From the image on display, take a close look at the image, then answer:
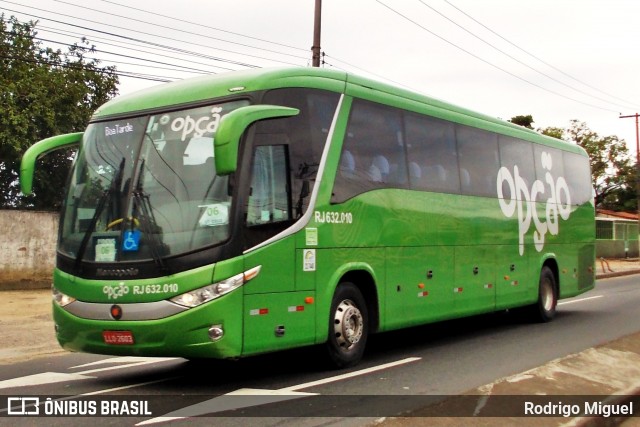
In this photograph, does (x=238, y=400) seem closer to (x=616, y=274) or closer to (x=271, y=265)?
(x=271, y=265)

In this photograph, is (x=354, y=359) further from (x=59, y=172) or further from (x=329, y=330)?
(x=59, y=172)

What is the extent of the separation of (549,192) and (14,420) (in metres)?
11.6

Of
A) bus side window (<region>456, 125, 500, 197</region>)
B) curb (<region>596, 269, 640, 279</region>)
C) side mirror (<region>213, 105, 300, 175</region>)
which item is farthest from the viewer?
curb (<region>596, 269, 640, 279</region>)

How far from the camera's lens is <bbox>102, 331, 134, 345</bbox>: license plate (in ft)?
24.1

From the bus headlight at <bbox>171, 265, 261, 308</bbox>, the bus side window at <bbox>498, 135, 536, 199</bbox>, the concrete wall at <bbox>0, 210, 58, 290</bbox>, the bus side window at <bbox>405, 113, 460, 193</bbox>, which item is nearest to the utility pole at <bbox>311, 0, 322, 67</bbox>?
the bus side window at <bbox>498, 135, 536, 199</bbox>

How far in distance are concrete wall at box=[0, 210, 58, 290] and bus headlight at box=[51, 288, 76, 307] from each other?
460 inches

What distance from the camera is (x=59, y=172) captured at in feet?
101

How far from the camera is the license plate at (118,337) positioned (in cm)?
734

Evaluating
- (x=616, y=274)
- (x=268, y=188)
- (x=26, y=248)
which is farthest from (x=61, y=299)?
(x=616, y=274)

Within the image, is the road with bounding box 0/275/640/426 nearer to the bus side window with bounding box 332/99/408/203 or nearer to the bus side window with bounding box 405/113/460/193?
the bus side window with bounding box 332/99/408/203

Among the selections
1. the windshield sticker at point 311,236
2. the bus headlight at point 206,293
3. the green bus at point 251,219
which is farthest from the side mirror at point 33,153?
the windshield sticker at point 311,236

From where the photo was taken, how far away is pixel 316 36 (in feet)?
62.6

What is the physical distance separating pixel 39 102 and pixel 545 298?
20400 mm

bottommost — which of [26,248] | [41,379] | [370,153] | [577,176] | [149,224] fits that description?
[41,379]
